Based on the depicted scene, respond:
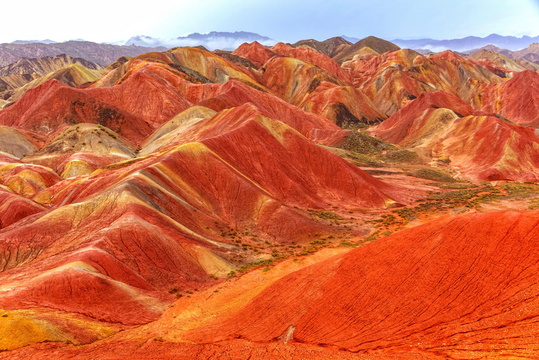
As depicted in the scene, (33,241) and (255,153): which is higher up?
(255,153)

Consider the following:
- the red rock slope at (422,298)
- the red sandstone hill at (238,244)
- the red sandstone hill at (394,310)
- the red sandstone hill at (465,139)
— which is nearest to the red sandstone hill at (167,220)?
the red sandstone hill at (238,244)

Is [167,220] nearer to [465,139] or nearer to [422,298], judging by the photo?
[422,298]

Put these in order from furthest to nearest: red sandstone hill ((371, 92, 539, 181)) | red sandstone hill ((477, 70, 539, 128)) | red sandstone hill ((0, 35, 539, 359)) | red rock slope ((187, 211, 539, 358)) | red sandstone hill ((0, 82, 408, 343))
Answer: red sandstone hill ((477, 70, 539, 128)), red sandstone hill ((371, 92, 539, 181)), red sandstone hill ((0, 82, 408, 343)), red sandstone hill ((0, 35, 539, 359)), red rock slope ((187, 211, 539, 358))

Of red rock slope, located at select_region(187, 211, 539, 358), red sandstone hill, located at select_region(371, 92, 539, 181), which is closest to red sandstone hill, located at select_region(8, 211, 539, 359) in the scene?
red rock slope, located at select_region(187, 211, 539, 358)

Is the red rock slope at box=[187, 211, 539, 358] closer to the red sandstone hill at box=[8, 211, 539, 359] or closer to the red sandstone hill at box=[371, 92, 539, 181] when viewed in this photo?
the red sandstone hill at box=[8, 211, 539, 359]

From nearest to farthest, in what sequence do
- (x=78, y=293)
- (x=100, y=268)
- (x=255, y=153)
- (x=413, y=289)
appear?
(x=413, y=289) < (x=78, y=293) < (x=100, y=268) < (x=255, y=153)

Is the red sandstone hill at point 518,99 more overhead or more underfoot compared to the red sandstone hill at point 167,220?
more overhead

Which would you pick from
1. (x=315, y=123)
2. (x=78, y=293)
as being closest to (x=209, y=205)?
(x=78, y=293)

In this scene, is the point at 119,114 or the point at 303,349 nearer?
the point at 303,349

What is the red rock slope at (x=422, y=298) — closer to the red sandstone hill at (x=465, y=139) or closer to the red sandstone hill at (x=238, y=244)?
the red sandstone hill at (x=238, y=244)

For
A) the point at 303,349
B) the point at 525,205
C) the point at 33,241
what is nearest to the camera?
the point at 303,349

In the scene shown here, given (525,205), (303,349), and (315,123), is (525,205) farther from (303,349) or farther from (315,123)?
(315,123)
